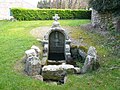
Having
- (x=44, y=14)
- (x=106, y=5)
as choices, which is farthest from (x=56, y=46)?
(x=44, y=14)

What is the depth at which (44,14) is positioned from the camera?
2230cm

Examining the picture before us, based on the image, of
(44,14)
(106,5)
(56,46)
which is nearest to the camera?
(56,46)

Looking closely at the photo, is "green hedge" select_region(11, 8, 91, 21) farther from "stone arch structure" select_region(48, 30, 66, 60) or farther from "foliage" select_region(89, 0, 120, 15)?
"stone arch structure" select_region(48, 30, 66, 60)

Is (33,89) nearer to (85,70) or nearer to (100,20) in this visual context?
(85,70)

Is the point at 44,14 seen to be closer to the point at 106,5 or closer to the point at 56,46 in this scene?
the point at 106,5

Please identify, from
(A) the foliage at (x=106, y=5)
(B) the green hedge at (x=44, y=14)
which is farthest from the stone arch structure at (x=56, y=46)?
(B) the green hedge at (x=44, y=14)

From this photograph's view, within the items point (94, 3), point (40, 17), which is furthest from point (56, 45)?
point (40, 17)

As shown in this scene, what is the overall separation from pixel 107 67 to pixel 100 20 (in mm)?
7548

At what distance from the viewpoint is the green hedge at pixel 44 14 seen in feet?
69.6

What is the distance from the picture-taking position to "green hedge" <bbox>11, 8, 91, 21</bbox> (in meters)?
21.2

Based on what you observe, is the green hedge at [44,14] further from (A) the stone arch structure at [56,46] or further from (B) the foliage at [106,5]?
(A) the stone arch structure at [56,46]

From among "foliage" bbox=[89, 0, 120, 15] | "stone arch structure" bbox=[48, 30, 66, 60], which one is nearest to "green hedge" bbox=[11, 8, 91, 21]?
"foliage" bbox=[89, 0, 120, 15]

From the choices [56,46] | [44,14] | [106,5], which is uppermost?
[106,5]

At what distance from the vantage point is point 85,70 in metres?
7.15
